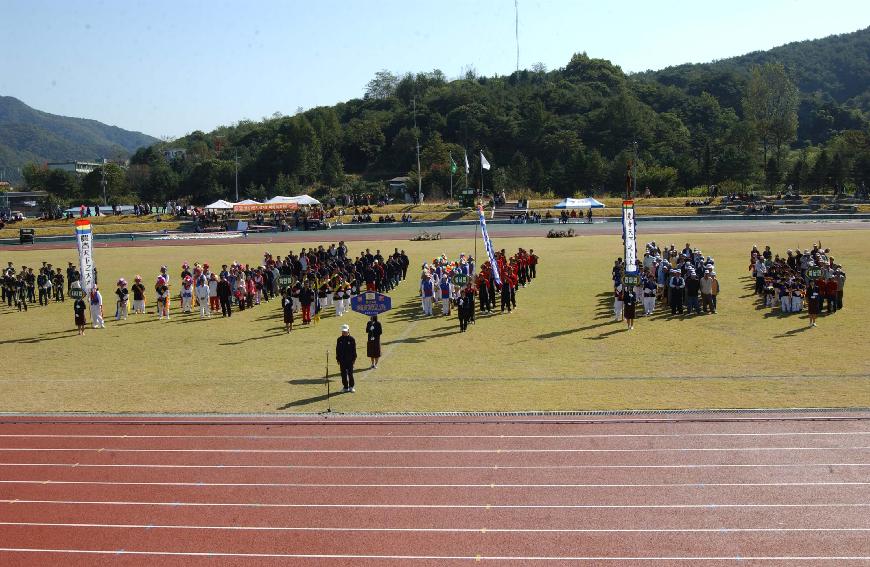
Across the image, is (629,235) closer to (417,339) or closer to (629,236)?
(629,236)

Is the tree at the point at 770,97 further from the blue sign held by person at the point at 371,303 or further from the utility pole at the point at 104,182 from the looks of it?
the blue sign held by person at the point at 371,303

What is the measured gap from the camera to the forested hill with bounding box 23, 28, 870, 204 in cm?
8100

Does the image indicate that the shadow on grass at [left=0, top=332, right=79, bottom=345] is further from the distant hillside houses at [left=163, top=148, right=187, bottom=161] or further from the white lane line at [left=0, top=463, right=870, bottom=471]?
the distant hillside houses at [left=163, top=148, right=187, bottom=161]

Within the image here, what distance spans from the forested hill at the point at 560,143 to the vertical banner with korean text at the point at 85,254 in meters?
58.9

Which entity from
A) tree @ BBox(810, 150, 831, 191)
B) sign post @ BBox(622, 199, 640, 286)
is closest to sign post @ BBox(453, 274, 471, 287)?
sign post @ BBox(622, 199, 640, 286)

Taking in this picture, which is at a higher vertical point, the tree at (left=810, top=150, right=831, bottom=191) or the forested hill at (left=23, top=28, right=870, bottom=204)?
the forested hill at (left=23, top=28, right=870, bottom=204)

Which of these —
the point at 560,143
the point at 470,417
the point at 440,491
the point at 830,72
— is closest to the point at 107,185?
the point at 560,143

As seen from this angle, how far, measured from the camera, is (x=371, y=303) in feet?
58.3

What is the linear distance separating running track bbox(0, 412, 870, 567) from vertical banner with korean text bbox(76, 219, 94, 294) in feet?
40.6

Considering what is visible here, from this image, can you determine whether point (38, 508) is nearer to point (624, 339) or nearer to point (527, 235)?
point (624, 339)

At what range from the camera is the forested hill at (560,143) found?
8100 centimetres

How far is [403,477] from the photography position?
1154 cm

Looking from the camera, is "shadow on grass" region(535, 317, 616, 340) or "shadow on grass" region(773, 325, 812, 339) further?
"shadow on grass" region(535, 317, 616, 340)

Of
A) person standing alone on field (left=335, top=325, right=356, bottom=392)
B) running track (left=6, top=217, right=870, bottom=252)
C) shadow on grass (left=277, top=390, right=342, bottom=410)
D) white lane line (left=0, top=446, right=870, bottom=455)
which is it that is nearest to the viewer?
white lane line (left=0, top=446, right=870, bottom=455)
